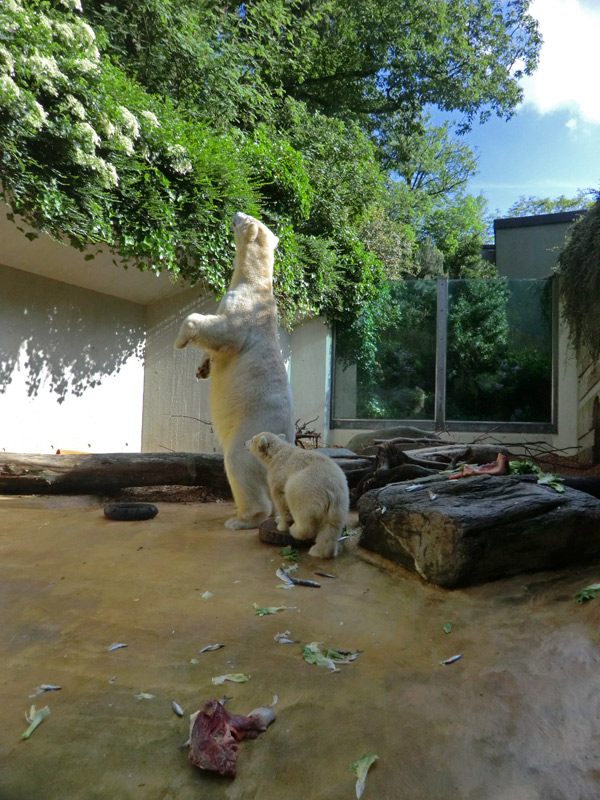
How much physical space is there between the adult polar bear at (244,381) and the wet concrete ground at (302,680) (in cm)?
119

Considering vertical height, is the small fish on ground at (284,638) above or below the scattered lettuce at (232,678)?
above

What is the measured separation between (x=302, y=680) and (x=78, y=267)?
28.1 feet

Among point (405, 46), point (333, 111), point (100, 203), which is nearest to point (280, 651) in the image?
point (100, 203)

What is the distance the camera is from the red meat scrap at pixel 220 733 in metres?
1.81

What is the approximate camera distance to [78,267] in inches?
363

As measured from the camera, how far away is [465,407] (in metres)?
12.1

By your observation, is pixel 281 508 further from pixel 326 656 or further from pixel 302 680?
pixel 302 680

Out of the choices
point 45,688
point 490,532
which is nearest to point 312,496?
point 490,532

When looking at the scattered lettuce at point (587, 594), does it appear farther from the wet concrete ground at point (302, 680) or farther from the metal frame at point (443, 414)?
the metal frame at point (443, 414)

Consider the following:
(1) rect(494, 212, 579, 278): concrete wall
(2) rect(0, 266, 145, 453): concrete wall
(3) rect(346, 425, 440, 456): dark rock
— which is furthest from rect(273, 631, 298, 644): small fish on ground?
(1) rect(494, 212, 579, 278): concrete wall

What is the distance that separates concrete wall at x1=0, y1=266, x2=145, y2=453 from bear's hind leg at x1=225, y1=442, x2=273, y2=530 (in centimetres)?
539

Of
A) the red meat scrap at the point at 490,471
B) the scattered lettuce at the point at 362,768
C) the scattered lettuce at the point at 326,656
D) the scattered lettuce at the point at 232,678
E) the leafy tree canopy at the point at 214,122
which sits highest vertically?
the leafy tree canopy at the point at 214,122

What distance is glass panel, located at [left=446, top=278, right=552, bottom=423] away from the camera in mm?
11812

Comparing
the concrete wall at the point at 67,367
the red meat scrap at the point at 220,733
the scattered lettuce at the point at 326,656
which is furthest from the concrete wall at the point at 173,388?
the red meat scrap at the point at 220,733
